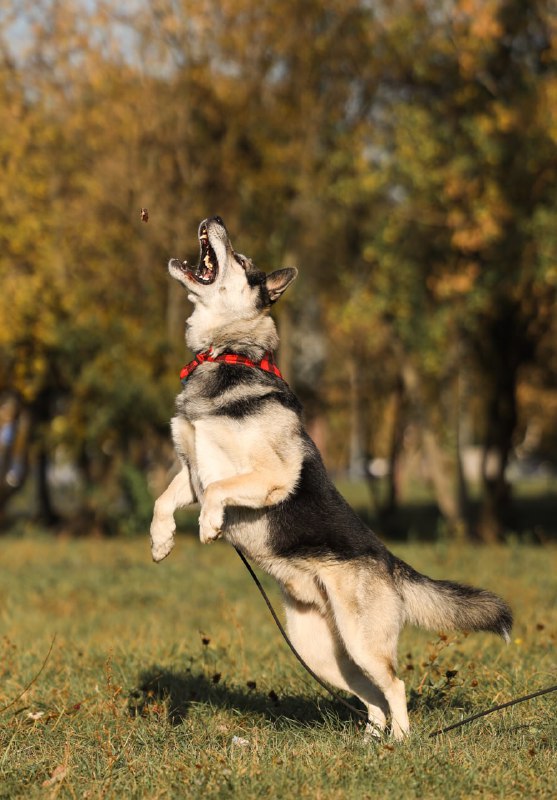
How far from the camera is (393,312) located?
741 inches

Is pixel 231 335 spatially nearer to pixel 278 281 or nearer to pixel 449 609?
pixel 278 281

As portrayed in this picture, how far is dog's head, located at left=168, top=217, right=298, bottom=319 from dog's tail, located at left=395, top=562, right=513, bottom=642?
1.73 meters

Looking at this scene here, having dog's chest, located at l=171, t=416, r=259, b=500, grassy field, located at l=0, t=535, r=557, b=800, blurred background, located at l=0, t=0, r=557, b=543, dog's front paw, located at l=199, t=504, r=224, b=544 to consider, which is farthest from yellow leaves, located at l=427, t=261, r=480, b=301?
dog's front paw, located at l=199, t=504, r=224, b=544

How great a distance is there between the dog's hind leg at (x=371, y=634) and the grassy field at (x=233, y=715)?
0.24 metres

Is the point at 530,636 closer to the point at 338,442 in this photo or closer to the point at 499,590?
the point at 499,590

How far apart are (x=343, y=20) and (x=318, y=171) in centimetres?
276

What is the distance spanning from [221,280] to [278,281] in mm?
378

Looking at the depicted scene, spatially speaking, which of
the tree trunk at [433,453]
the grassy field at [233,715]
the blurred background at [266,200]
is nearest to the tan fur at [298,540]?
the grassy field at [233,715]

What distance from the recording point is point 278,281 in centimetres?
601

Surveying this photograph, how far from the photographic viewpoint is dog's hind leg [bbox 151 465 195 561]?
5.44 metres

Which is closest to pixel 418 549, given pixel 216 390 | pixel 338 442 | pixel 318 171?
pixel 318 171

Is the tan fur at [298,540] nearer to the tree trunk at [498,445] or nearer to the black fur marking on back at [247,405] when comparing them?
the black fur marking on back at [247,405]

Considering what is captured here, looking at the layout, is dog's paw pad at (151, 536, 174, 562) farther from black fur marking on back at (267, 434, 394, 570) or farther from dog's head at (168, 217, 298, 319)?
dog's head at (168, 217, 298, 319)

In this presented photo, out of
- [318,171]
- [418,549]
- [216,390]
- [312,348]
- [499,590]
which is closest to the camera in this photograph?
[216,390]
